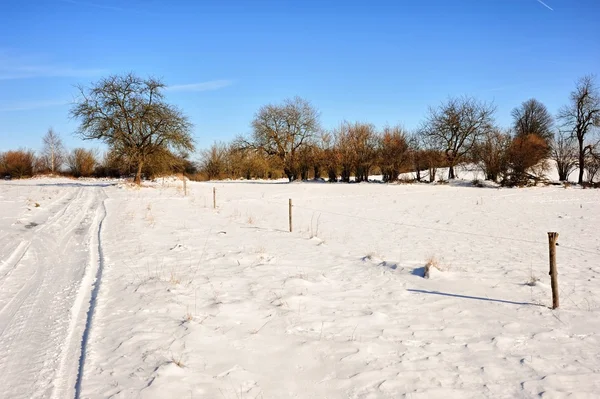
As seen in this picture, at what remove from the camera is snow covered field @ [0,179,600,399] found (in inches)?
152

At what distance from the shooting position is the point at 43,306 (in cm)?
562

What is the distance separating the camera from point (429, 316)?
5652 millimetres

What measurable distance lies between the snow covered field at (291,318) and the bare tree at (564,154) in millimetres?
32308

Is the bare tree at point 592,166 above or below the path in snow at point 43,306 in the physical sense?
above

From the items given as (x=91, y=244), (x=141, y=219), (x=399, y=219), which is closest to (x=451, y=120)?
(x=399, y=219)

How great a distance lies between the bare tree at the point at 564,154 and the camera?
37875mm

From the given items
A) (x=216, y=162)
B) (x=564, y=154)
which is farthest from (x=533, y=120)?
(x=216, y=162)

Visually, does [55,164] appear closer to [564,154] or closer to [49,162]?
[49,162]

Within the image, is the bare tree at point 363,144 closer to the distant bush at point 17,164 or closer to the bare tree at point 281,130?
the bare tree at point 281,130

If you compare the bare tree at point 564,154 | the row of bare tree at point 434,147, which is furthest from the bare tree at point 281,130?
the bare tree at point 564,154

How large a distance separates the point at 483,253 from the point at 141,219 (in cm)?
1171

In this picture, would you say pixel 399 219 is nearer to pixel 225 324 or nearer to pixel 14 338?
pixel 225 324

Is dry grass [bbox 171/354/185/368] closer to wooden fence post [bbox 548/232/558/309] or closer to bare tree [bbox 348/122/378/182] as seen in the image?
wooden fence post [bbox 548/232/558/309]

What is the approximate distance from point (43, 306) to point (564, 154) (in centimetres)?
4504
